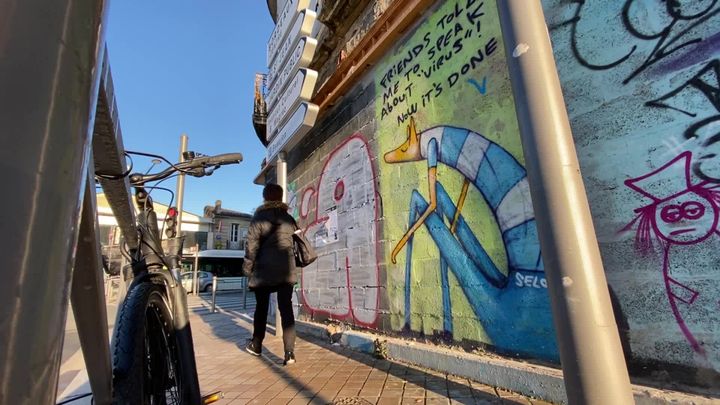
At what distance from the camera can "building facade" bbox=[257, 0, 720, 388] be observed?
2.13m

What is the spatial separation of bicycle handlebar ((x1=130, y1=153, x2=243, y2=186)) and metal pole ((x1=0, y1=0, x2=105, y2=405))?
80.6 inches

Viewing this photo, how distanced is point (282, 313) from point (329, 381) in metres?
0.95

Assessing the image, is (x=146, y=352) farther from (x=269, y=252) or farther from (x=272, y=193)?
(x=272, y=193)

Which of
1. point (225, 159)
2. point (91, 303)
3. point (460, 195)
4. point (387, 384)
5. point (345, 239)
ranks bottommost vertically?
point (387, 384)

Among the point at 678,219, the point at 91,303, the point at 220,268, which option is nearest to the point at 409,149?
the point at 678,219

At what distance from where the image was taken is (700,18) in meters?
2.14

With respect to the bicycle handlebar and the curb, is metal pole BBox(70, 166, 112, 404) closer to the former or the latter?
the bicycle handlebar

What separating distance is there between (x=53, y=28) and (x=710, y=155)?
262 centimetres

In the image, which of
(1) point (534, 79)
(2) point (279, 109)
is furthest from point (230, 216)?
(1) point (534, 79)

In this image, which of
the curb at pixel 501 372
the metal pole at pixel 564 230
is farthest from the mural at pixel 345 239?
the metal pole at pixel 564 230

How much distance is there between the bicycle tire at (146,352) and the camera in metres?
1.58

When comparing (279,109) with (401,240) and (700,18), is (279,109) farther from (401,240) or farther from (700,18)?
(700,18)

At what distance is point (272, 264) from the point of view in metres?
4.04

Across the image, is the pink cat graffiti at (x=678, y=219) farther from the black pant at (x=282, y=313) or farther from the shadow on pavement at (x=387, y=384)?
the black pant at (x=282, y=313)
